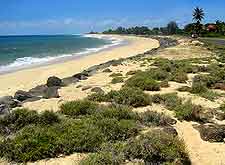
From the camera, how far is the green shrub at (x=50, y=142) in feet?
29.4

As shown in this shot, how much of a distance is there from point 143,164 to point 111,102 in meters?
5.93

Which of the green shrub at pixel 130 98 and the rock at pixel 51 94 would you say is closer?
the green shrub at pixel 130 98

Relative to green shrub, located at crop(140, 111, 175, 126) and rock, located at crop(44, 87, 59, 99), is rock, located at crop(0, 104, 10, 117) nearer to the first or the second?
rock, located at crop(44, 87, 59, 99)

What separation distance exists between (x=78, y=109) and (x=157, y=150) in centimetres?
409

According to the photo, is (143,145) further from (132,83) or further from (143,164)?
(132,83)

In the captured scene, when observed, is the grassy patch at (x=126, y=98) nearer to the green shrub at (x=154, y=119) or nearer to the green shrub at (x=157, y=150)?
the green shrub at (x=154, y=119)

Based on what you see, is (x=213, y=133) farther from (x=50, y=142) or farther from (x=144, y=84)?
(x=144, y=84)

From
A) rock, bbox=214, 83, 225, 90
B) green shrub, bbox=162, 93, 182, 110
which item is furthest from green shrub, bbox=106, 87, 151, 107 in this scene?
rock, bbox=214, 83, 225, 90

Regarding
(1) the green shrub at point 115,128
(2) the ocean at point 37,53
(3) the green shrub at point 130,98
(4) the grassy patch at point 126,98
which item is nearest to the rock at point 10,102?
(4) the grassy patch at point 126,98

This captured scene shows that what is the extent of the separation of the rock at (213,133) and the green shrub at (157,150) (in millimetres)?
1530

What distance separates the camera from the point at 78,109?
12250mm

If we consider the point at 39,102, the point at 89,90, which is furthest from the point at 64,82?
the point at 39,102

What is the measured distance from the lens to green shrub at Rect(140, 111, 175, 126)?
11.4 meters

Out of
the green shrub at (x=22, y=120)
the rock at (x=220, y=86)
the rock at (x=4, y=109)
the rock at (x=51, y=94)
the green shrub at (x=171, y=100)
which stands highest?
the green shrub at (x=22, y=120)
